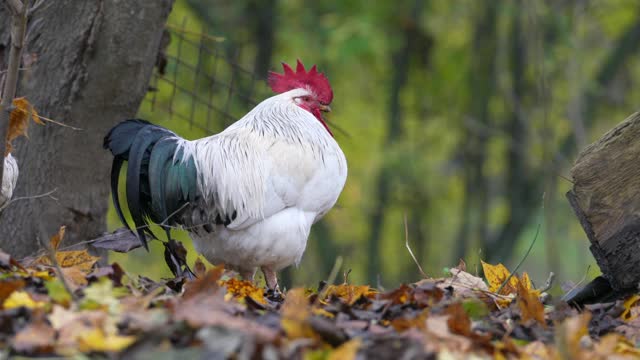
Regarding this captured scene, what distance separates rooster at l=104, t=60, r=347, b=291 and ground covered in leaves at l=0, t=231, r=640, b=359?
1.20 meters

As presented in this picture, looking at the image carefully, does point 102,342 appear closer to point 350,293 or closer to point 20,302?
point 20,302

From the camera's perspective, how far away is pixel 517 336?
3.64 m

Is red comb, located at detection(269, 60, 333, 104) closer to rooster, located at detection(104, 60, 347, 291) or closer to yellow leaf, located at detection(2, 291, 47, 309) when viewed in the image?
rooster, located at detection(104, 60, 347, 291)

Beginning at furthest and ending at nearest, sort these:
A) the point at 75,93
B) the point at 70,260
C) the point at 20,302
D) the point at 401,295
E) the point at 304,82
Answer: the point at 304,82, the point at 75,93, the point at 70,260, the point at 401,295, the point at 20,302

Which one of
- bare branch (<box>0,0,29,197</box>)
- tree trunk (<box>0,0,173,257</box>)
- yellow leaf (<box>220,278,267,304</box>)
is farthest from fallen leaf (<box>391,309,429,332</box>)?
tree trunk (<box>0,0,173,257</box>)

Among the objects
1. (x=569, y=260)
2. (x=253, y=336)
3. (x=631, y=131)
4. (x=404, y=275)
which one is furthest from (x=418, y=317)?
(x=569, y=260)

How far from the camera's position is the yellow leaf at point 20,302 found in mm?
3279

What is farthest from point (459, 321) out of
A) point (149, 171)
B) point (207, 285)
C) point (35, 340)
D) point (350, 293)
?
point (149, 171)

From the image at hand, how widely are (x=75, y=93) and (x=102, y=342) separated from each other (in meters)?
3.49

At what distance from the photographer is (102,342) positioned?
282cm

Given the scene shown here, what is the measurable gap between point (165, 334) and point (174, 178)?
274cm

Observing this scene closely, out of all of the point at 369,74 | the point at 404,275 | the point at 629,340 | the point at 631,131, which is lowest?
the point at 404,275

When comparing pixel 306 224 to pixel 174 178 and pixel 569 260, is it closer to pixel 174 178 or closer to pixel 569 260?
pixel 174 178

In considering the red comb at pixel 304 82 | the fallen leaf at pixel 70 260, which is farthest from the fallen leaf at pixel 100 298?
the red comb at pixel 304 82
